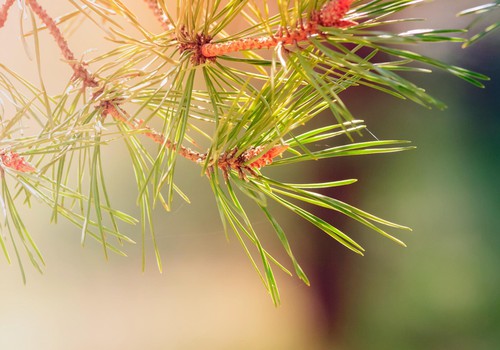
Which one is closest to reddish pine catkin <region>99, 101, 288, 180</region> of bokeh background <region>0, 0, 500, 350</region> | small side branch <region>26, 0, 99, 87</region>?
small side branch <region>26, 0, 99, 87</region>

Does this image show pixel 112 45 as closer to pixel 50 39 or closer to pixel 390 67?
pixel 50 39

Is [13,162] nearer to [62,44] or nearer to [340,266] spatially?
[62,44]

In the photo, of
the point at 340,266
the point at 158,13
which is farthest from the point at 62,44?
the point at 340,266

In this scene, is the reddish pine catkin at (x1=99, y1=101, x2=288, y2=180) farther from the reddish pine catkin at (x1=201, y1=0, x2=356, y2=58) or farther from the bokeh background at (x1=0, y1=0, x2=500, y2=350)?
the bokeh background at (x1=0, y1=0, x2=500, y2=350)

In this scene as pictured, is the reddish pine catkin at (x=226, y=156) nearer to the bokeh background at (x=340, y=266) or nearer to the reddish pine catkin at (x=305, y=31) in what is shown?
the reddish pine catkin at (x=305, y=31)

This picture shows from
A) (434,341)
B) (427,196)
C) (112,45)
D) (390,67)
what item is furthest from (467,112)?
(390,67)

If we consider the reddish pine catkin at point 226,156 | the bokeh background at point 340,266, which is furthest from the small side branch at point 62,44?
the bokeh background at point 340,266
